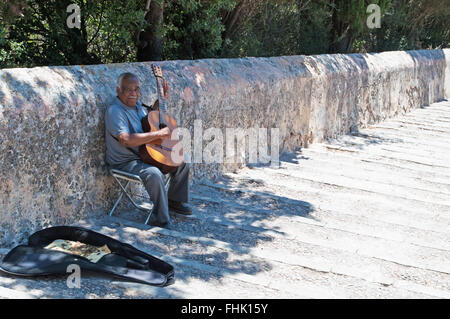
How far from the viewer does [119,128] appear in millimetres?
4508

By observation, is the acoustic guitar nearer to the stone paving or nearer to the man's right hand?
the man's right hand

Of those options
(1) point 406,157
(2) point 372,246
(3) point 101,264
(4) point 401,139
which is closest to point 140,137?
(3) point 101,264

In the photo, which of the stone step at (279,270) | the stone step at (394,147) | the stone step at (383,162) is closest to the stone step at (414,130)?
the stone step at (394,147)

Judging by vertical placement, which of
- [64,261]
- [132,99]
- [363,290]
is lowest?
[363,290]

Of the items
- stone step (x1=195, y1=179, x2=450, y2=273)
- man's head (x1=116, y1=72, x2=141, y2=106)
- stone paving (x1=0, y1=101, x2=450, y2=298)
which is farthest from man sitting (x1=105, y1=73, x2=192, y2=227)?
stone step (x1=195, y1=179, x2=450, y2=273)

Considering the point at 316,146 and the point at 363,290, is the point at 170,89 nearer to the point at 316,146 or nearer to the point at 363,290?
the point at 363,290

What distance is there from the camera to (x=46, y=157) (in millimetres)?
4070

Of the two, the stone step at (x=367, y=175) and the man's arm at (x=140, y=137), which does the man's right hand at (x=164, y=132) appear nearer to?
the man's arm at (x=140, y=137)

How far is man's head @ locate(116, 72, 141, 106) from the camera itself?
15.4ft

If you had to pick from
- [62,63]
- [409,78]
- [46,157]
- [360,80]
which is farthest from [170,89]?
[409,78]

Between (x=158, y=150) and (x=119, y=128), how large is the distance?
42 centimetres

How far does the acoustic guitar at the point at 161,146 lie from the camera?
4695 mm

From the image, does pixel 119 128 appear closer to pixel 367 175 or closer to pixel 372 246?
pixel 372 246

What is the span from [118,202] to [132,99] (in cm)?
85
